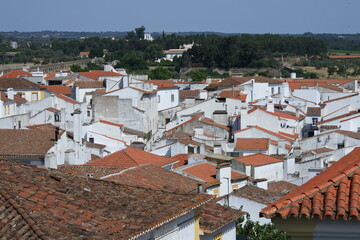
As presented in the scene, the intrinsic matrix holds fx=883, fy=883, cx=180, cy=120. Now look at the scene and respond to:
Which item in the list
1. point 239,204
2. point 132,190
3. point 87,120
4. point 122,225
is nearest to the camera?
point 122,225

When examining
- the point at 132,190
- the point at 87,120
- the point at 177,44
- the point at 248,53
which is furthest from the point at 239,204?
the point at 177,44

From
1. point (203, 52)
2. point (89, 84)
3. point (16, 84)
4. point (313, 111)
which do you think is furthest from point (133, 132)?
point (203, 52)

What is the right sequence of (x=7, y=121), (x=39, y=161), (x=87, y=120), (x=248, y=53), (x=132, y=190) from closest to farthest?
(x=132, y=190) < (x=39, y=161) < (x=7, y=121) < (x=87, y=120) < (x=248, y=53)

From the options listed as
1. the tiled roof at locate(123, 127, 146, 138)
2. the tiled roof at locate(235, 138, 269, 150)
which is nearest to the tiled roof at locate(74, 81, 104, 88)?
the tiled roof at locate(123, 127, 146, 138)

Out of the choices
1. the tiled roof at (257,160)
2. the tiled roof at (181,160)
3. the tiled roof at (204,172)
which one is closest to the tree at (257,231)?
the tiled roof at (204,172)

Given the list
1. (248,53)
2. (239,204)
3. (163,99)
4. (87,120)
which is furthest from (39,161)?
(248,53)

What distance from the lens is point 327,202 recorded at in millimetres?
7141

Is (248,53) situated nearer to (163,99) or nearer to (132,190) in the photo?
(163,99)

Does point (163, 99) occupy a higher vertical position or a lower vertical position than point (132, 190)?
lower

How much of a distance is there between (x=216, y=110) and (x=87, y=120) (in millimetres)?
7630

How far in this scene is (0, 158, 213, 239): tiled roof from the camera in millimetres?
8395

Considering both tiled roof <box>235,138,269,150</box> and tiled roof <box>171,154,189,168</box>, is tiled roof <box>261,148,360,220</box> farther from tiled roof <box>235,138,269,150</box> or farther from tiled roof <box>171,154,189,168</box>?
tiled roof <box>235,138,269,150</box>

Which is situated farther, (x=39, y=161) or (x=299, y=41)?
(x=299, y=41)

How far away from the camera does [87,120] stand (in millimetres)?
49594
